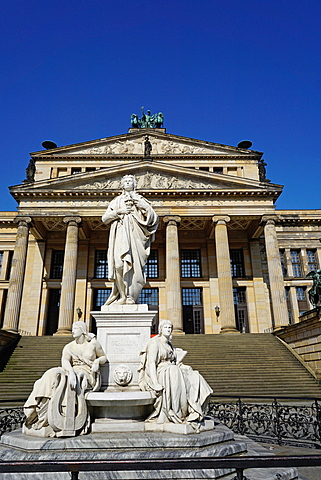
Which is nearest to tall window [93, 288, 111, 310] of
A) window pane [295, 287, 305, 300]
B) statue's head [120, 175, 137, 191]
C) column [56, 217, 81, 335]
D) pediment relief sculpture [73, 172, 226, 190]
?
column [56, 217, 81, 335]

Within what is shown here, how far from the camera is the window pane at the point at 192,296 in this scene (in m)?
36.9

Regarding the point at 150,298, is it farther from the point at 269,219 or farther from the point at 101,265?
the point at 269,219

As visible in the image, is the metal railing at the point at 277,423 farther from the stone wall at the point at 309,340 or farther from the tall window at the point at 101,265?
the tall window at the point at 101,265

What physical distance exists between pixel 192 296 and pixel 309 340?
15728 millimetres

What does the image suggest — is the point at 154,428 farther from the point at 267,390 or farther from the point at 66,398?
the point at 267,390

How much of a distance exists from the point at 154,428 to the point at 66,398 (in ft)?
4.20

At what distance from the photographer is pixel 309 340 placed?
22.6 meters

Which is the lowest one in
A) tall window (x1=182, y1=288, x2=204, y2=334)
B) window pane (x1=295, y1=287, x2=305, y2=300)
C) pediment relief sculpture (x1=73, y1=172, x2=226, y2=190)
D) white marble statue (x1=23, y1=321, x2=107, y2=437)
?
white marble statue (x1=23, y1=321, x2=107, y2=437)

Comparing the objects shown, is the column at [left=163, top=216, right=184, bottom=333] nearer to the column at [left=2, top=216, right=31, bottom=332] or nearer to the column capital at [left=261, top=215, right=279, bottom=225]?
the column capital at [left=261, top=215, right=279, bottom=225]

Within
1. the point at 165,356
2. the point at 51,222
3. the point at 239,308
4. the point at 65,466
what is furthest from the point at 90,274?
the point at 65,466

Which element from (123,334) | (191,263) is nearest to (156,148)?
(191,263)

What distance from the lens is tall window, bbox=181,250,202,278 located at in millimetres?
→ 37969

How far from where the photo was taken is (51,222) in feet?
116

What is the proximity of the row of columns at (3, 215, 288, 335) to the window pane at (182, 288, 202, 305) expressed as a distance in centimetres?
568
